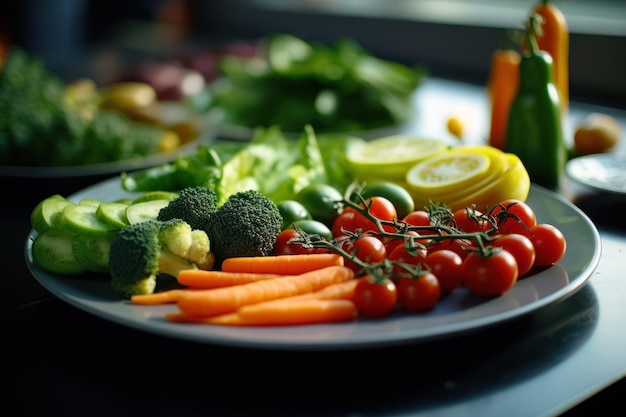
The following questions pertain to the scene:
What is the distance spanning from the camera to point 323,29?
15.4ft

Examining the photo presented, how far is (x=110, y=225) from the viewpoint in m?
1.22

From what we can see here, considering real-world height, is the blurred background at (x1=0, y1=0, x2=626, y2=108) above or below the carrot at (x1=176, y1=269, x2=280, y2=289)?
below

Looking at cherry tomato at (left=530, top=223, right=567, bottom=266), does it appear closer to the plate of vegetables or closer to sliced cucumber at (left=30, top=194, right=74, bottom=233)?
the plate of vegetables

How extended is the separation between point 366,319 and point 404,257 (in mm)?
167

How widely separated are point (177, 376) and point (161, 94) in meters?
2.10

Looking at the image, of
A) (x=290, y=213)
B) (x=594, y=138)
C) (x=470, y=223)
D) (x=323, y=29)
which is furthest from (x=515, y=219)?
(x=323, y=29)

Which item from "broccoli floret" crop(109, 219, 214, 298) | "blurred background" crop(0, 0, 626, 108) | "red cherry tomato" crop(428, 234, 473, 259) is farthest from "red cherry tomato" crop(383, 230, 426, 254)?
"blurred background" crop(0, 0, 626, 108)

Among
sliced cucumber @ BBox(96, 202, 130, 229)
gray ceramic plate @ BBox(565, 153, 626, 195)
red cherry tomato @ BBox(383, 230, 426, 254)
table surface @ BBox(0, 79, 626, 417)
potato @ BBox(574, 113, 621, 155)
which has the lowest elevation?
potato @ BBox(574, 113, 621, 155)

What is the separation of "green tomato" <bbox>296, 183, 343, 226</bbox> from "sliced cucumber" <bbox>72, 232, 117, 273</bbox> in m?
0.45

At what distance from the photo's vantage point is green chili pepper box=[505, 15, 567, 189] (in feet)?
5.70

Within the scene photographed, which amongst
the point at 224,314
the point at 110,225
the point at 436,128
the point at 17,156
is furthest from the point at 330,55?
the point at 224,314

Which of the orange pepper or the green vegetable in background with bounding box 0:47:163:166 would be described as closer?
the green vegetable in background with bounding box 0:47:163:166

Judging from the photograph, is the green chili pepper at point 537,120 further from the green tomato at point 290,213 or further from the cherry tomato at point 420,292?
the cherry tomato at point 420,292

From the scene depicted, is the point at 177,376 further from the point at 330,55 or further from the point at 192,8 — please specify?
the point at 192,8
